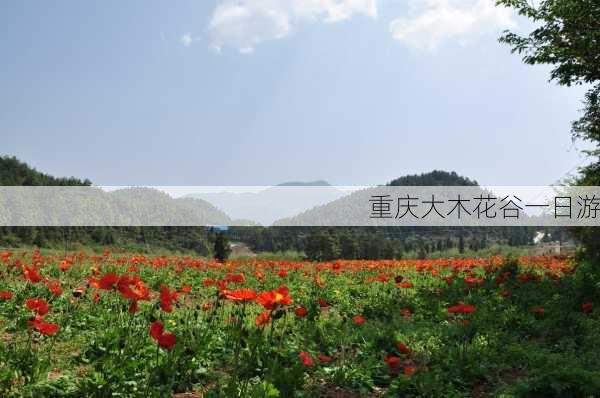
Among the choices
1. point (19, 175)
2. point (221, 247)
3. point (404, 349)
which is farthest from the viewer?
point (19, 175)

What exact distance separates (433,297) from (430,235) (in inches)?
6617

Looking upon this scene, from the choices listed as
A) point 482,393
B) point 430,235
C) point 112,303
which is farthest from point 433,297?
point 430,235

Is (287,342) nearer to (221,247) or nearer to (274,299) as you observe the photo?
(274,299)

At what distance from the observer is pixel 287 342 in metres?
5.87

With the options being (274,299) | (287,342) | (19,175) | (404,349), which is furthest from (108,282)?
(19,175)

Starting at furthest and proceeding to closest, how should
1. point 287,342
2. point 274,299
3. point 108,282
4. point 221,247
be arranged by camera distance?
point 221,247 → point 287,342 → point 108,282 → point 274,299

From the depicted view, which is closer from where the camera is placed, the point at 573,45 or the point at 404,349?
the point at 404,349

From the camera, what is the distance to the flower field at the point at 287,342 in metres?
4.01

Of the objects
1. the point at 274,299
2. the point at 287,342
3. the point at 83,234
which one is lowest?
the point at 83,234

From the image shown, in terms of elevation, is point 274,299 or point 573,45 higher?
point 573,45

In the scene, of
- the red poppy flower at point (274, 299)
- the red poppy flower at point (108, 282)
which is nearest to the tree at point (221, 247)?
the red poppy flower at point (108, 282)

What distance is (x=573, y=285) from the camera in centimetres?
1084

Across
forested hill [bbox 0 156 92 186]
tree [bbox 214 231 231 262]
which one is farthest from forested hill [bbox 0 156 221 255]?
tree [bbox 214 231 231 262]

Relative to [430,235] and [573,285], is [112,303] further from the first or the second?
[430,235]
